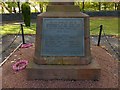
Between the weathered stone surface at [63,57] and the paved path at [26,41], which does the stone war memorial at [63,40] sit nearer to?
the weathered stone surface at [63,57]

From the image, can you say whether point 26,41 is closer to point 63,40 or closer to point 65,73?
point 63,40

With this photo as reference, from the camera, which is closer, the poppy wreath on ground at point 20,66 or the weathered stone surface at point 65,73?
Result: the weathered stone surface at point 65,73

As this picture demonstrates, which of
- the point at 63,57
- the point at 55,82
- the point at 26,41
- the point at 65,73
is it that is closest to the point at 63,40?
the point at 63,57

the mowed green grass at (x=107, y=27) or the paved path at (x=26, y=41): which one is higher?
the mowed green grass at (x=107, y=27)

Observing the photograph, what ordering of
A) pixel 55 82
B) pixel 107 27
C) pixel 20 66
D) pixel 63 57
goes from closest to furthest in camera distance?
pixel 55 82, pixel 63 57, pixel 20 66, pixel 107 27

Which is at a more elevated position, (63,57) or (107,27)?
(63,57)

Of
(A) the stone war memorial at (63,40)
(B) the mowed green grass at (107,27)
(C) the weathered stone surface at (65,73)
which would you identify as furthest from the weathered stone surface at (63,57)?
(B) the mowed green grass at (107,27)

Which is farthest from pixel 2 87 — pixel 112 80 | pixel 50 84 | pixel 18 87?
pixel 112 80

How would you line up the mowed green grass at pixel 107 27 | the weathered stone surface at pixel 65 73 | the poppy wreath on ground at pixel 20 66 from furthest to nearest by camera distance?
the mowed green grass at pixel 107 27, the poppy wreath on ground at pixel 20 66, the weathered stone surface at pixel 65 73

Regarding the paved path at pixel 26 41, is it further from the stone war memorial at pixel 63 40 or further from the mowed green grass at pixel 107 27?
the stone war memorial at pixel 63 40

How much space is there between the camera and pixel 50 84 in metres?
5.68

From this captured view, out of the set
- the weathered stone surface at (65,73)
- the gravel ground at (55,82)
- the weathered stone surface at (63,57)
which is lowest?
the gravel ground at (55,82)

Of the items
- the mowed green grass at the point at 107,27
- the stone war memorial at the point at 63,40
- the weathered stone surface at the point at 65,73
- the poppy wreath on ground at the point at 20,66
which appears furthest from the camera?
the mowed green grass at the point at 107,27

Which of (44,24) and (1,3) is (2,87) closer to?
(44,24)
